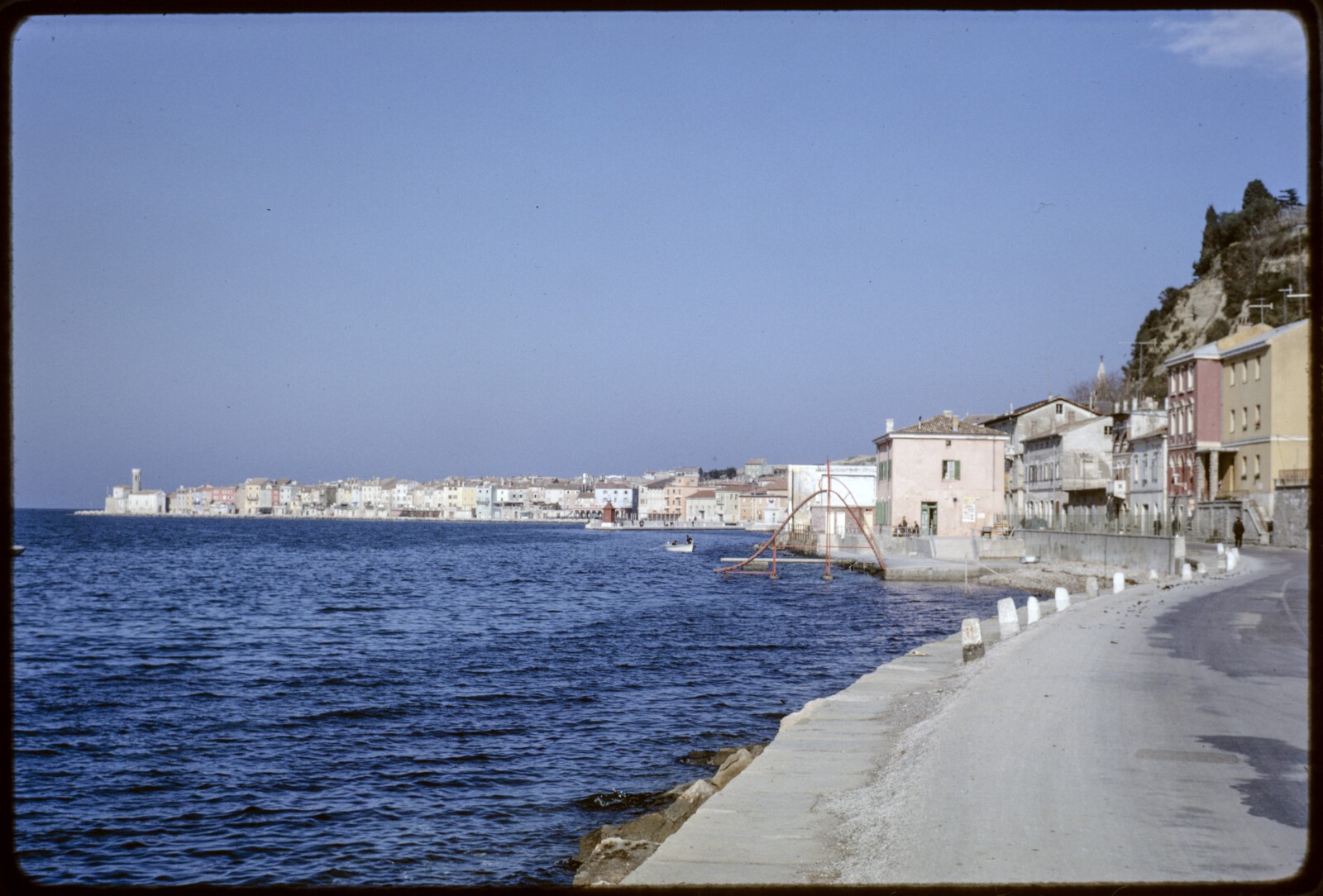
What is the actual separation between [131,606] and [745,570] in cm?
3263

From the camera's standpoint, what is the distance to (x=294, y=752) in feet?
45.3

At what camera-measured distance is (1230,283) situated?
68.1 metres

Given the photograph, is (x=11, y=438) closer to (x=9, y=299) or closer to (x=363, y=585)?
(x=9, y=299)

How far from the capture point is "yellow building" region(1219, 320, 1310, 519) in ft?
116

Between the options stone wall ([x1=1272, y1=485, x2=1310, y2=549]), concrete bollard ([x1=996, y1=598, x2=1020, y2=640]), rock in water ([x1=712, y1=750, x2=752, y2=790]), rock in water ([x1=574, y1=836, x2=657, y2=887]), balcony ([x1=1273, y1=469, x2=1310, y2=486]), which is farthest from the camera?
balcony ([x1=1273, y1=469, x2=1310, y2=486])

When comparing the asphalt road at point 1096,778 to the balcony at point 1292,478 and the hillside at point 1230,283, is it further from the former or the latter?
the hillside at point 1230,283

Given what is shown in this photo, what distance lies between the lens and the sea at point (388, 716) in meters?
10.0

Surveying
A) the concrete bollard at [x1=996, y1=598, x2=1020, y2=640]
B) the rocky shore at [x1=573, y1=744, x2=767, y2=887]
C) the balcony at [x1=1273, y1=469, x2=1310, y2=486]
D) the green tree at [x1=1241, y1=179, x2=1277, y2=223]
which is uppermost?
the green tree at [x1=1241, y1=179, x2=1277, y2=223]

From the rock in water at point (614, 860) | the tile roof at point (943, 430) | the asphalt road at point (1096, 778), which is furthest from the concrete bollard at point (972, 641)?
the tile roof at point (943, 430)

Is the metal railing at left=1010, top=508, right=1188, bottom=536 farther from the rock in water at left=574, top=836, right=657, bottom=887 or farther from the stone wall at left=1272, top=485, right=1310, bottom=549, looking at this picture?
the rock in water at left=574, top=836, right=657, bottom=887

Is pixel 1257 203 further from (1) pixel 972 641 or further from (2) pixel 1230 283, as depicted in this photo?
(1) pixel 972 641

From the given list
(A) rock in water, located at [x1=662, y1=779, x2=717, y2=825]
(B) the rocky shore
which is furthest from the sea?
(A) rock in water, located at [x1=662, y1=779, x2=717, y2=825]

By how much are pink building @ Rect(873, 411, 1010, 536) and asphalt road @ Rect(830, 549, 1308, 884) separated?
130 feet

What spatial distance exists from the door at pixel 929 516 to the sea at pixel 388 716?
12.7 m
